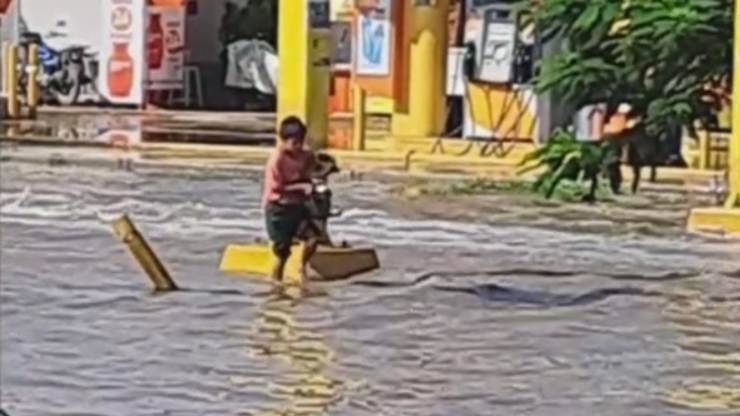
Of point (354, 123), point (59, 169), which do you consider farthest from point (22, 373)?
point (354, 123)

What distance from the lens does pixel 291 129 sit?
17.2 meters

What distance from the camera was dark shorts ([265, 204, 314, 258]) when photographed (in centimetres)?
1736

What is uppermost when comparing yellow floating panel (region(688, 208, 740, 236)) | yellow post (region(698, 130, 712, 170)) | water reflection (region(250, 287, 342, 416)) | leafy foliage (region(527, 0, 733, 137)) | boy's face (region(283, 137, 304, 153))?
leafy foliage (region(527, 0, 733, 137))

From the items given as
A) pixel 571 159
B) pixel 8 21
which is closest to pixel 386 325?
pixel 571 159

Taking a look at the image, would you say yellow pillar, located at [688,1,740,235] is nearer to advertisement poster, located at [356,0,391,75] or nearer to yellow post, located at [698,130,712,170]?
yellow post, located at [698,130,712,170]

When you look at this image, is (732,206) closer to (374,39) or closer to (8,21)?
(374,39)

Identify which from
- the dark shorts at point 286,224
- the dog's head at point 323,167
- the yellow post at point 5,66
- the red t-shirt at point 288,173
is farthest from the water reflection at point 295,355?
the yellow post at point 5,66

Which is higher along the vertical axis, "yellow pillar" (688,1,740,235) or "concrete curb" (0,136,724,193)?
"yellow pillar" (688,1,740,235)

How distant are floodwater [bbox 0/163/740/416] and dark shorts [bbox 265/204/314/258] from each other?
41 cm

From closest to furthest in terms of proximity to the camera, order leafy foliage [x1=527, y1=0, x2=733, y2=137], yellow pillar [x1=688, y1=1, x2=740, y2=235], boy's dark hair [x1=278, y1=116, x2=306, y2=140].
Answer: boy's dark hair [x1=278, y1=116, x2=306, y2=140]
leafy foliage [x1=527, y1=0, x2=733, y2=137]
yellow pillar [x1=688, y1=1, x2=740, y2=235]

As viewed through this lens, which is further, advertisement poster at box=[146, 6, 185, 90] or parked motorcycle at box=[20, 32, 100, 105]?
parked motorcycle at box=[20, 32, 100, 105]

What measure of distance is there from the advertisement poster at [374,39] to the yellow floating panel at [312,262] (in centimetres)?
1346

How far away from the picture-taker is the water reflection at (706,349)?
42.3 feet

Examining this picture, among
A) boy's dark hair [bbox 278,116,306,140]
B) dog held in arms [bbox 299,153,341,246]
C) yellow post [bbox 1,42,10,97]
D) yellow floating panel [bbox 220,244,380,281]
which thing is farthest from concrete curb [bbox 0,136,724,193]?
boy's dark hair [bbox 278,116,306,140]
